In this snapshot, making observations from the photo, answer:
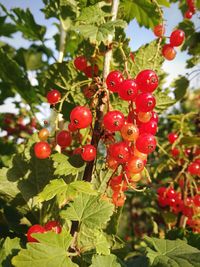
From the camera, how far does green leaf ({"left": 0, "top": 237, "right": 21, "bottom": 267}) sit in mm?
1402

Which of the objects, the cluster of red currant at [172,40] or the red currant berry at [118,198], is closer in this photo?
Answer: the red currant berry at [118,198]

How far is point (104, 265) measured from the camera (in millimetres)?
1314

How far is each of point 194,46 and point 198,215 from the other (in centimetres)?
158

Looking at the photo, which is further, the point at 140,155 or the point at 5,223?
the point at 5,223

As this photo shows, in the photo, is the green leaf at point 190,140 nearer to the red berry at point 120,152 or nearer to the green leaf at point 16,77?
the red berry at point 120,152

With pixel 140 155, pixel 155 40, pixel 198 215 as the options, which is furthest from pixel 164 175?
pixel 140 155

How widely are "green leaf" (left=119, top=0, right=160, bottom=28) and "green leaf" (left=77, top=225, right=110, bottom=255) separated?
1.17m

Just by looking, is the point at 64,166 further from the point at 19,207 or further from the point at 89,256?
the point at 19,207

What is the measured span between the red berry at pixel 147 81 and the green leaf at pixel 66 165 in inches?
16.4

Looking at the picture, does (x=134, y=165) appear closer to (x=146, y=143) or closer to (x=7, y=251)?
(x=146, y=143)

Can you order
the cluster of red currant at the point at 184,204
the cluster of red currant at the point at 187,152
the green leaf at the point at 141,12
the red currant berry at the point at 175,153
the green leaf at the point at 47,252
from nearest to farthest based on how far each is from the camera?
the green leaf at the point at 47,252 < the green leaf at the point at 141,12 < the cluster of red currant at the point at 184,204 < the cluster of red currant at the point at 187,152 < the red currant berry at the point at 175,153

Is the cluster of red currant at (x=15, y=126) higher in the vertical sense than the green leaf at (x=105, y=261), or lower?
higher

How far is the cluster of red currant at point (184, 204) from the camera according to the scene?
2.10 m

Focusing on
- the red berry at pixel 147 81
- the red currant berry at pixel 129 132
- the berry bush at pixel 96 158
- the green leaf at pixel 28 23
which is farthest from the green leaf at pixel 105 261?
the green leaf at pixel 28 23
